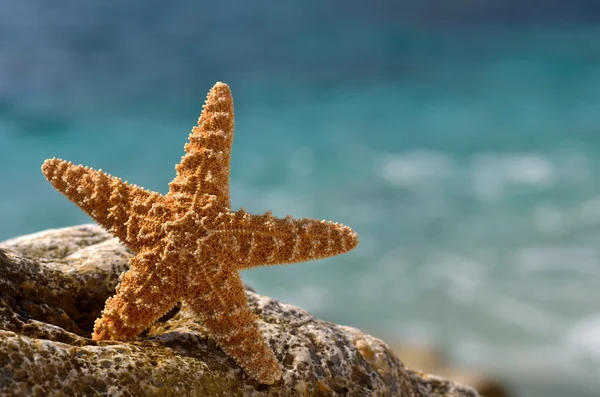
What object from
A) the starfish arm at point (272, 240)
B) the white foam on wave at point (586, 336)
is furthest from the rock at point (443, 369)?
the starfish arm at point (272, 240)

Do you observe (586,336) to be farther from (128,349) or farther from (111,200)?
(128,349)

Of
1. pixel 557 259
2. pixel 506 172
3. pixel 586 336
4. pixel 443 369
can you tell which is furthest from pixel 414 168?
pixel 443 369

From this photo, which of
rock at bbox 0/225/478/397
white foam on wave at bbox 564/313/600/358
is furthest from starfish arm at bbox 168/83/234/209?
white foam on wave at bbox 564/313/600/358

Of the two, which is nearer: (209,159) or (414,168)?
(209,159)

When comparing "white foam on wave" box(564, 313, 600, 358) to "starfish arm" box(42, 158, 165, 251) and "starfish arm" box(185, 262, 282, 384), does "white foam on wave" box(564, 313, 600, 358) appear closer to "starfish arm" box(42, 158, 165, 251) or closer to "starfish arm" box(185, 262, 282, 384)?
"starfish arm" box(185, 262, 282, 384)

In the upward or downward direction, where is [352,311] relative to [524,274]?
downward

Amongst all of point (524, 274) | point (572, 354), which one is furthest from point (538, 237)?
point (572, 354)

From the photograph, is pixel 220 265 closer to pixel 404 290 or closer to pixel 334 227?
pixel 334 227

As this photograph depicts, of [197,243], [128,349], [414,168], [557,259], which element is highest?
[414,168]
